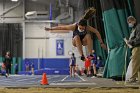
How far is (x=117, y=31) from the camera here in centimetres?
1030

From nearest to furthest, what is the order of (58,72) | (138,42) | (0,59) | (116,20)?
(138,42) → (116,20) → (58,72) → (0,59)

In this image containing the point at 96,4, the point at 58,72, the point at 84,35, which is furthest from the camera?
the point at 58,72

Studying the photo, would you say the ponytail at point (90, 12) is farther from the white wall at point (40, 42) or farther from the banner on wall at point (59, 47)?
the white wall at point (40, 42)

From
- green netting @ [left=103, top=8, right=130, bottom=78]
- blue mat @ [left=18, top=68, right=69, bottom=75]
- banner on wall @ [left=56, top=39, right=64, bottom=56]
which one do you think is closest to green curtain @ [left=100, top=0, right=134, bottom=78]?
green netting @ [left=103, top=8, right=130, bottom=78]

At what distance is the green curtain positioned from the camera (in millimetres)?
9898

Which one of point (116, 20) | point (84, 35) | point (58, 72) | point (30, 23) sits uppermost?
point (30, 23)

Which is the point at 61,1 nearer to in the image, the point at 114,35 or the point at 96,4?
the point at 96,4

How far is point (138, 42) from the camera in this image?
7281 millimetres

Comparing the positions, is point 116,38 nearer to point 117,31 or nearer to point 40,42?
point 117,31

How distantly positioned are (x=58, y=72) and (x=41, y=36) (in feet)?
12.2

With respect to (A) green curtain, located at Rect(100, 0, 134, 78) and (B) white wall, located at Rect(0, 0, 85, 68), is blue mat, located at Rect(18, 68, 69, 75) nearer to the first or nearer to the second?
(B) white wall, located at Rect(0, 0, 85, 68)

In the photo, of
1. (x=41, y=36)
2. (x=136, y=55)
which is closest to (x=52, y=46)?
(x=41, y=36)

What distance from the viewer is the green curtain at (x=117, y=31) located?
9.90 meters

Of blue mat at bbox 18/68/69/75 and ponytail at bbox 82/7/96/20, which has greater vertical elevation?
ponytail at bbox 82/7/96/20
